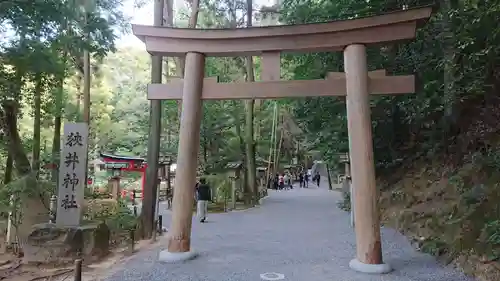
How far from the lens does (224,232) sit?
1081 cm

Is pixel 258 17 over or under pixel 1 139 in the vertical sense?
over

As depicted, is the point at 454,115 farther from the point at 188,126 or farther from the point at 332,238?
the point at 188,126

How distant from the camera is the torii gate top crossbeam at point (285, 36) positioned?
270 inches

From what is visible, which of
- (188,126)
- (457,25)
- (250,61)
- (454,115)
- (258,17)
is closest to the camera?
(188,126)

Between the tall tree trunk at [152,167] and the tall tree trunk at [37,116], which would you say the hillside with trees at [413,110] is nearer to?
the tall tree trunk at [37,116]

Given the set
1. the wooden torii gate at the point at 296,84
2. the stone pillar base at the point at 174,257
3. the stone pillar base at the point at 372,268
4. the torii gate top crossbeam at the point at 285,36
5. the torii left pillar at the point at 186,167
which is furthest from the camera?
the torii left pillar at the point at 186,167

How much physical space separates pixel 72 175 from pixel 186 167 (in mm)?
3253

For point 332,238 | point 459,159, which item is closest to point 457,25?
point 459,159

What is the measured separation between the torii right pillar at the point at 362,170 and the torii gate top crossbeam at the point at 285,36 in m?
0.32

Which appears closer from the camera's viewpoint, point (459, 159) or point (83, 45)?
point (459, 159)

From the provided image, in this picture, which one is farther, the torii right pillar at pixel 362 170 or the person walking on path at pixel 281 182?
the person walking on path at pixel 281 182

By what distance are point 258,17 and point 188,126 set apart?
51.1 feet

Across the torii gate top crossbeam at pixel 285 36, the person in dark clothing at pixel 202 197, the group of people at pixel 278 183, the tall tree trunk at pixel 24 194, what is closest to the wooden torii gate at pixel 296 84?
the torii gate top crossbeam at pixel 285 36

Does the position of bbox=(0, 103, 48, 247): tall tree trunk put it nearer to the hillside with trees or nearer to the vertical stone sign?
the hillside with trees
